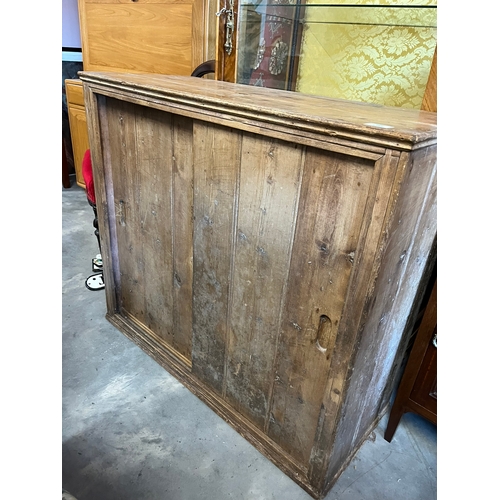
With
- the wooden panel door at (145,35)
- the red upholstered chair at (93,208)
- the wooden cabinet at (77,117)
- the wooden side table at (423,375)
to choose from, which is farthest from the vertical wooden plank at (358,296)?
the wooden cabinet at (77,117)

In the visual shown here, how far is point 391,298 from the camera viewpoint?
0.96m

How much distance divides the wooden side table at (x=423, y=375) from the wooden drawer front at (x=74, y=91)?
2848mm

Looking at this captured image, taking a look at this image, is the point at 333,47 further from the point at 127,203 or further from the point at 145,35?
the point at 145,35

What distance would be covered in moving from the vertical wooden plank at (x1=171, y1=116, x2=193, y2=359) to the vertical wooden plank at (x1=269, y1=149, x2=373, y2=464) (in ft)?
1.43

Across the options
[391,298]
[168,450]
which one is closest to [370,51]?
[391,298]

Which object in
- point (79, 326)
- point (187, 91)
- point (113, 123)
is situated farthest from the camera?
point (79, 326)

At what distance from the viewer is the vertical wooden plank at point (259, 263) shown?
0.91m

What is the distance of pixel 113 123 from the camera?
137 centimetres

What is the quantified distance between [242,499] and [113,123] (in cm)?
131

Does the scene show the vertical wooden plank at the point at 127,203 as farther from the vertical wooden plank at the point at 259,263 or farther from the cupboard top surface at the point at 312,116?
the vertical wooden plank at the point at 259,263

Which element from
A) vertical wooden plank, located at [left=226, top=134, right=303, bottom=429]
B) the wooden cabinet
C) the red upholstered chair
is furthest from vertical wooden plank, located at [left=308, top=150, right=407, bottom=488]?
the wooden cabinet

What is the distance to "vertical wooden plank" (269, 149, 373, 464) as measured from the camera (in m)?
0.81
